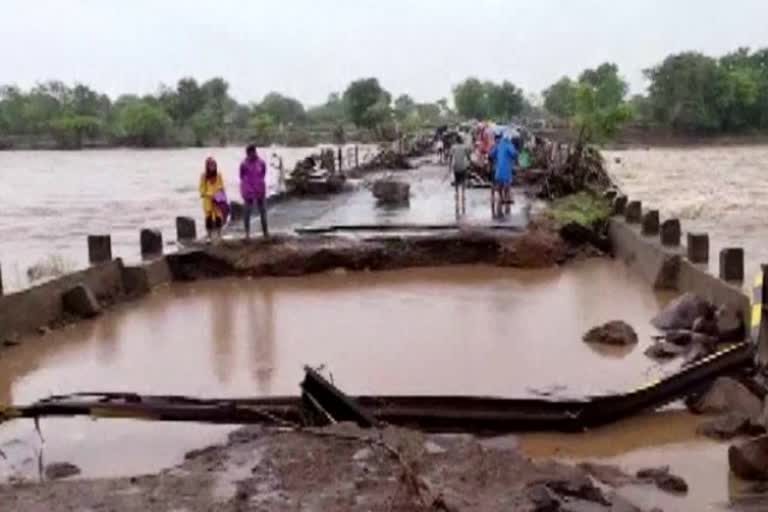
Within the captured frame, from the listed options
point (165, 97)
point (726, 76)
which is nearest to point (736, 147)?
point (726, 76)

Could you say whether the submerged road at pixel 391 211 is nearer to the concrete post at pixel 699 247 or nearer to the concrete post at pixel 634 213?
the concrete post at pixel 634 213

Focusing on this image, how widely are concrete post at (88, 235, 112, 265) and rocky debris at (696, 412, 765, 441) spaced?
9061mm

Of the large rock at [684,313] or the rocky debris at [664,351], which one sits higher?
the large rock at [684,313]

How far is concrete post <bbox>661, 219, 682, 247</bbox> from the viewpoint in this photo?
1504 cm

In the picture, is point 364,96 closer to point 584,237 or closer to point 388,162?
point 388,162

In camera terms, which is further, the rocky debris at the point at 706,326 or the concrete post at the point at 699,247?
the concrete post at the point at 699,247

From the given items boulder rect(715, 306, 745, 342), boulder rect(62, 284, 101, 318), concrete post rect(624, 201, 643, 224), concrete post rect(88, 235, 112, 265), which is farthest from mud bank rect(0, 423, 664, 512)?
concrete post rect(624, 201, 643, 224)

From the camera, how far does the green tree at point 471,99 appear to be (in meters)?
114

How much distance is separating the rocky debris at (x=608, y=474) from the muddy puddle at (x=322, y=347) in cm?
190

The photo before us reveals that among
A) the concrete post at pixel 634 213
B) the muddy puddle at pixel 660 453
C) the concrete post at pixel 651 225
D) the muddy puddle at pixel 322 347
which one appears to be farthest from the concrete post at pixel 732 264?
the concrete post at pixel 634 213

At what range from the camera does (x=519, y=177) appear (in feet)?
89.6

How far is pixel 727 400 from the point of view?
28.1 ft

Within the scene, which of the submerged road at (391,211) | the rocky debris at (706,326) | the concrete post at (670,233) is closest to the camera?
the rocky debris at (706,326)

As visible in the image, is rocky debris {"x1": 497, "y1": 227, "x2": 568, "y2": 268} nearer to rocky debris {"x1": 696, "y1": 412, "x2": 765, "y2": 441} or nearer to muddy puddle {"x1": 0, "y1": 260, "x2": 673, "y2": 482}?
muddy puddle {"x1": 0, "y1": 260, "x2": 673, "y2": 482}
